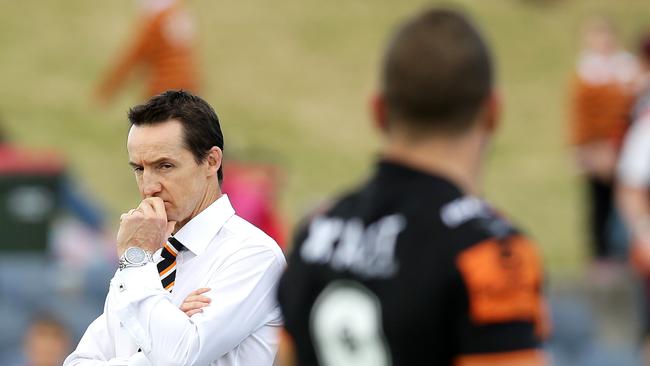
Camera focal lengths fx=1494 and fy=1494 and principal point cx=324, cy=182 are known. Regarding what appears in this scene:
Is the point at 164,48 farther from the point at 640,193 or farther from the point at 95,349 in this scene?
the point at 95,349

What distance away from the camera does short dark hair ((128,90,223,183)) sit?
3279 mm

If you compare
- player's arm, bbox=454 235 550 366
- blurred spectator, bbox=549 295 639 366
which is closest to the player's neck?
player's arm, bbox=454 235 550 366

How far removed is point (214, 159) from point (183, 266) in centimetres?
25

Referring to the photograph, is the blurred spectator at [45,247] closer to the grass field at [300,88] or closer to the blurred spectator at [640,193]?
the blurred spectator at [640,193]

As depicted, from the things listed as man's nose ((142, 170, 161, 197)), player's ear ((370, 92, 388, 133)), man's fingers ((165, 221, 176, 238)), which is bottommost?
man's fingers ((165, 221, 176, 238))

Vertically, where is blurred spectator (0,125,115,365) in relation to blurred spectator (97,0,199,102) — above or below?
below

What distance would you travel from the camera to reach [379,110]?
8.59 ft

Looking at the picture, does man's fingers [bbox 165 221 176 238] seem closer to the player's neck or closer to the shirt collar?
the shirt collar

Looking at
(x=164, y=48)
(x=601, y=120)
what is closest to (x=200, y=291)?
(x=601, y=120)

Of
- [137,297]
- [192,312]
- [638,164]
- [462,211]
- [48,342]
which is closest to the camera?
[462,211]

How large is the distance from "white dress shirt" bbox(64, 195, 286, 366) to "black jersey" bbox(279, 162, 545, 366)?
0.45m

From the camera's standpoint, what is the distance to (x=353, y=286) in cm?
257

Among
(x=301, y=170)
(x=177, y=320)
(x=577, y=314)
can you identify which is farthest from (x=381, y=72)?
(x=301, y=170)

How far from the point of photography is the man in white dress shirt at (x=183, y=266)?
3.10m
